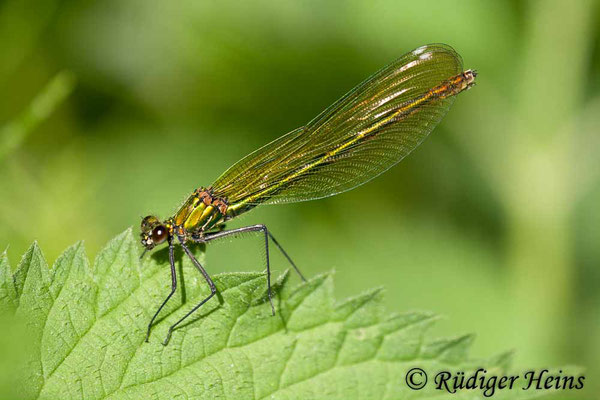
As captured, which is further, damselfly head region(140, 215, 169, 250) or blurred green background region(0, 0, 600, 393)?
blurred green background region(0, 0, 600, 393)

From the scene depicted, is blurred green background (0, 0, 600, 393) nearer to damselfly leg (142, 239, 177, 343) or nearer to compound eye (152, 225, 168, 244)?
compound eye (152, 225, 168, 244)

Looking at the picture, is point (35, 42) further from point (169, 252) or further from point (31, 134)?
point (169, 252)

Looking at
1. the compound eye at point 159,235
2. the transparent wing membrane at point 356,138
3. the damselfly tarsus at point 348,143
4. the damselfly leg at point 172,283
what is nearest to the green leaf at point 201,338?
the damselfly leg at point 172,283

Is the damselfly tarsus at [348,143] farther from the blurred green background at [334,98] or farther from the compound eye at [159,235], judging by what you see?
the blurred green background at [334,98]

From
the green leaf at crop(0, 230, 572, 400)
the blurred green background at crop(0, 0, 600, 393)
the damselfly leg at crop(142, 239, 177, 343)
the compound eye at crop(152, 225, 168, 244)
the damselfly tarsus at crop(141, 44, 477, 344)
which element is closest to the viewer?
the green leaf at crop(0, 230, 572, 400)

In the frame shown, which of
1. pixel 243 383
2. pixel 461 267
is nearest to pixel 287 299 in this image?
pixel 243 383

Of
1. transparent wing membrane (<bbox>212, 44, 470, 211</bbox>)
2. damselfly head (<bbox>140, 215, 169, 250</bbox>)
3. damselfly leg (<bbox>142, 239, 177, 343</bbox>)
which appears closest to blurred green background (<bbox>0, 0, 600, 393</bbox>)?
transparent wing membrane (<bbox>212, 44, 470, 211</bbox>)

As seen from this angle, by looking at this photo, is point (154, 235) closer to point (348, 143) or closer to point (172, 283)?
point (172, 283)
